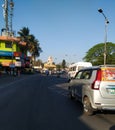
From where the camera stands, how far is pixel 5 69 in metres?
66.4

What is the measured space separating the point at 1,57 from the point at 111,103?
58.9 metres

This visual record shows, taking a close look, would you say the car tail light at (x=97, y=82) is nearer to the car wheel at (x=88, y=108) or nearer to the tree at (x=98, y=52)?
the car wheel at (x=88, y=108)

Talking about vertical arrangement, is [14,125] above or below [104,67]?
below

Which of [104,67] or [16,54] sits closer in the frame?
[104,67]

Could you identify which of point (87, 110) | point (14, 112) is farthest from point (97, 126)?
point (14, 112)

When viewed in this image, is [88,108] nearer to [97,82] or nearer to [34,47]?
[97,82]

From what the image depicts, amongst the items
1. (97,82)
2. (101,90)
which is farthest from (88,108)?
(97,82)

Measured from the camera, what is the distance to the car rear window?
339 inches

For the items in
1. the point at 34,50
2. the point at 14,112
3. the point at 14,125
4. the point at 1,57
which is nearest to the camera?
the point at 14,125

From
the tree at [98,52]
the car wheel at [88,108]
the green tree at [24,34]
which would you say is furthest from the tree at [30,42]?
the car wheel at [88,108]

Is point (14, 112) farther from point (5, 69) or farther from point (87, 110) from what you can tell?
point (5, 69)

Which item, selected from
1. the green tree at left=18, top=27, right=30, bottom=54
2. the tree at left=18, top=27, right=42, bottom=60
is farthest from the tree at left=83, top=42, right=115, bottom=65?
the green tree at left=18, top=27, right=30, bottom=54

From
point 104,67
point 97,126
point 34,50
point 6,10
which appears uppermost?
point 6,10

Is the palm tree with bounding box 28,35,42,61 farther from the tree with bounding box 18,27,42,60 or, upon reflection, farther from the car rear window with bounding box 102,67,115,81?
the car rear window with bounding box 102,67,115,81
